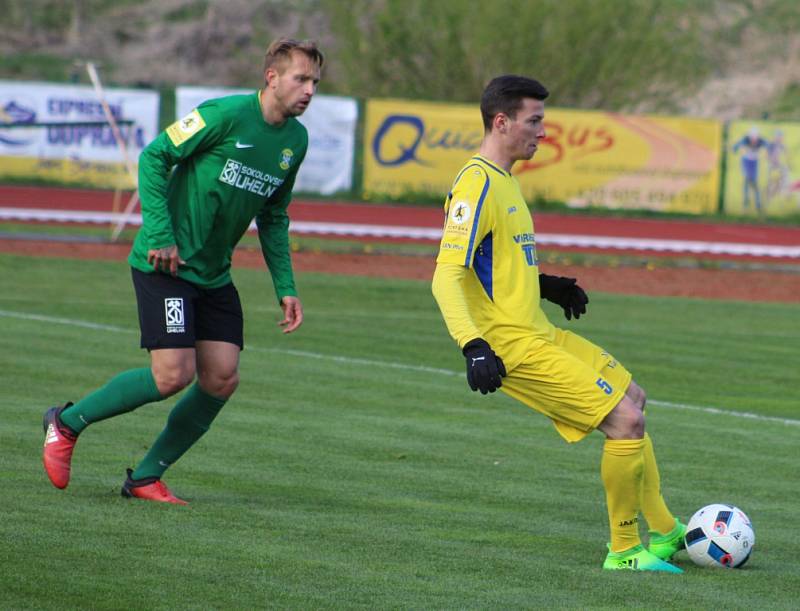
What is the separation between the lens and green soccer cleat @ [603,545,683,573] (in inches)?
241

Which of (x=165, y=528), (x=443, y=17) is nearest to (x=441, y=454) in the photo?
(x=165, y=528)

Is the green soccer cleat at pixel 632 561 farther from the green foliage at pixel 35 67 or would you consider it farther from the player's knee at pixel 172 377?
the green foliage at pixel 35 67

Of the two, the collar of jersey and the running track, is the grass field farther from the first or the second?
the running track

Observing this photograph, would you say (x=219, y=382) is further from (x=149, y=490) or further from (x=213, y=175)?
(x=213, y=175)

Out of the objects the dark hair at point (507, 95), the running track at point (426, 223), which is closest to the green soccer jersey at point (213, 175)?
the dark hair at point (507, 95)

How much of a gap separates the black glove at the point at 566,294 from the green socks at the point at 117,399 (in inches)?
72.8

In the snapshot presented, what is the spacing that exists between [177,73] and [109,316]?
1596 inches

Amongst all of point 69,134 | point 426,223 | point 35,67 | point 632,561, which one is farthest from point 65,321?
point 35,67

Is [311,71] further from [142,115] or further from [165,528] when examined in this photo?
[142,115]

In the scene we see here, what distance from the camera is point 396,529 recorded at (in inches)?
265

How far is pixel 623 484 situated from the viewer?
6074mm

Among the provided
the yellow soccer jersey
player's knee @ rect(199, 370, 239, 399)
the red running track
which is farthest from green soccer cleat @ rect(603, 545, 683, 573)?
the red running track

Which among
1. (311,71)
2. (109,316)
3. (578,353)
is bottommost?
(109,316)

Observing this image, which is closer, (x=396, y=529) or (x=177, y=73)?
(x=396, y=529)
